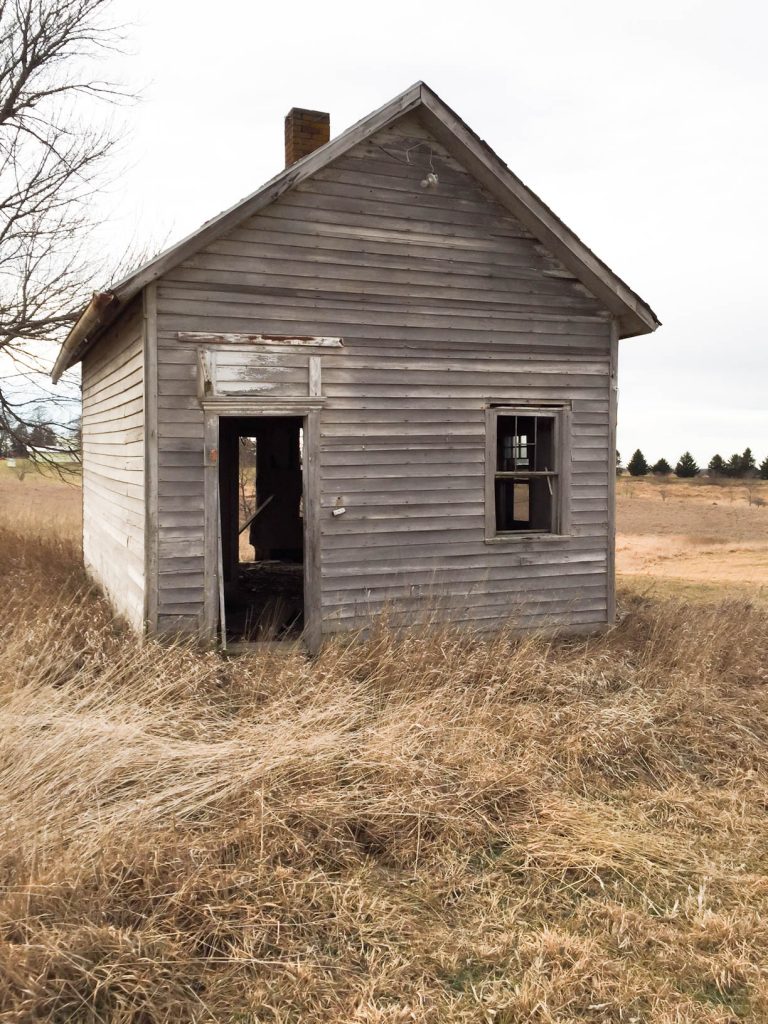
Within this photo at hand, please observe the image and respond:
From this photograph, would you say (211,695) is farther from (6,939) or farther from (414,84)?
(414,84)

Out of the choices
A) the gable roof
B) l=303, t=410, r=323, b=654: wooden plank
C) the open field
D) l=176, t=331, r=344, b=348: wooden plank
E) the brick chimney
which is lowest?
the open field

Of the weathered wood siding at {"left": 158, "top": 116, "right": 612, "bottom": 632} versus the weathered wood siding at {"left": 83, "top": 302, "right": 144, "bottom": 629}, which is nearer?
the weathered wood siding at {"left": 158, "top": 116, "right": 612, "bottom": 632}

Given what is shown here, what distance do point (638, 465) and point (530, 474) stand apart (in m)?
55.5

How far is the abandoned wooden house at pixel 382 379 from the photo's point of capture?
8266 mm

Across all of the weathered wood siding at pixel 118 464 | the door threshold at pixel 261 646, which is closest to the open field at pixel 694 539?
the door threshold at pixel 261 646

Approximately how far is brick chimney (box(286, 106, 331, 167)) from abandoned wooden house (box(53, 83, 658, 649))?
3 centimetres

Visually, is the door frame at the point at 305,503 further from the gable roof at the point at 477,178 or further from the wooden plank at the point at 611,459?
the wooden plank at the point at 611,459

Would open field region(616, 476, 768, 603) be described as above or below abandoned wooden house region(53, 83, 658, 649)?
below

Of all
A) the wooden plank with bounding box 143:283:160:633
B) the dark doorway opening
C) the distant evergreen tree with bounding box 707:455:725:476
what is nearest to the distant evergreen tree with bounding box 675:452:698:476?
the distant evergreen tree with bounding box 707:455:725:476

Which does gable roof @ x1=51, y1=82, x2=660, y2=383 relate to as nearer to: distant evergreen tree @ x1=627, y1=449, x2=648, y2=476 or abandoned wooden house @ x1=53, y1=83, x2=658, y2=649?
abandoned wooden house @ x1=53, y1=83, x2=658, y2=649

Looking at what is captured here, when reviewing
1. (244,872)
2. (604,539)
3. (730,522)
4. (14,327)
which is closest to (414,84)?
(604,539)

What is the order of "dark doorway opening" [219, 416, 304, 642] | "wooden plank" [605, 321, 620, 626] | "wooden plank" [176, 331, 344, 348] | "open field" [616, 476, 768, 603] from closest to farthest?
"wooden plank" [176, 331, 344, 348]
"wooden plank" [605, 321, 620, 626]
"dark doorway opening" [219, 416, 304, 642]
"open field" [616, 476, 768, 603]

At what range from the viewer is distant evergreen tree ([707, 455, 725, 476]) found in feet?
195

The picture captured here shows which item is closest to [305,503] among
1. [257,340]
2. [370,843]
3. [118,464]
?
[257,340]
